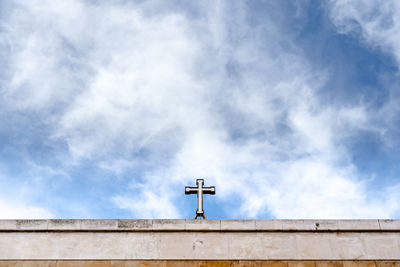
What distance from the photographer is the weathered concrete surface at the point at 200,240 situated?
9.02m

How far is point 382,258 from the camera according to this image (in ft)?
29.2

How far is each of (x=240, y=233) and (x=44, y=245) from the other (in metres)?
4.86

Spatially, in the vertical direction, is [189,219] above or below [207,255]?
above

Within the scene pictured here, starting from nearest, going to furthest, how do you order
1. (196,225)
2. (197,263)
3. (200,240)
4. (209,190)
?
(197,263), (200,240), (196,225), (209,190)

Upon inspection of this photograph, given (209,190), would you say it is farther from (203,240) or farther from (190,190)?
(203,240)

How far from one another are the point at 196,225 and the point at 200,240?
0.37m

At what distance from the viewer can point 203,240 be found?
30.2 ft

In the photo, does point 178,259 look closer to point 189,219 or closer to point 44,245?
point 189,219

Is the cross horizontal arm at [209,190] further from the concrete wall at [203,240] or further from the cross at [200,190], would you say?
the concrete wall at [203,240]

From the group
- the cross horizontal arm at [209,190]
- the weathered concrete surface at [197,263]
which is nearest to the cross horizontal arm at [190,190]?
the cross horizontal arm at [209,190]

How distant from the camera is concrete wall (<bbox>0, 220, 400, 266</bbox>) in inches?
355

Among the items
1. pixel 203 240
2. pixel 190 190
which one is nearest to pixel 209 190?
pixel 190 190

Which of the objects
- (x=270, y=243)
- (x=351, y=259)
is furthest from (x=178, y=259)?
(x=351, y=259)

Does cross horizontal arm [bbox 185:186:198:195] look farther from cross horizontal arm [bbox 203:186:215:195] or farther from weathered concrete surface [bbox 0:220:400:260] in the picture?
weathered concrete surface [bbox 0:220:400:260]
